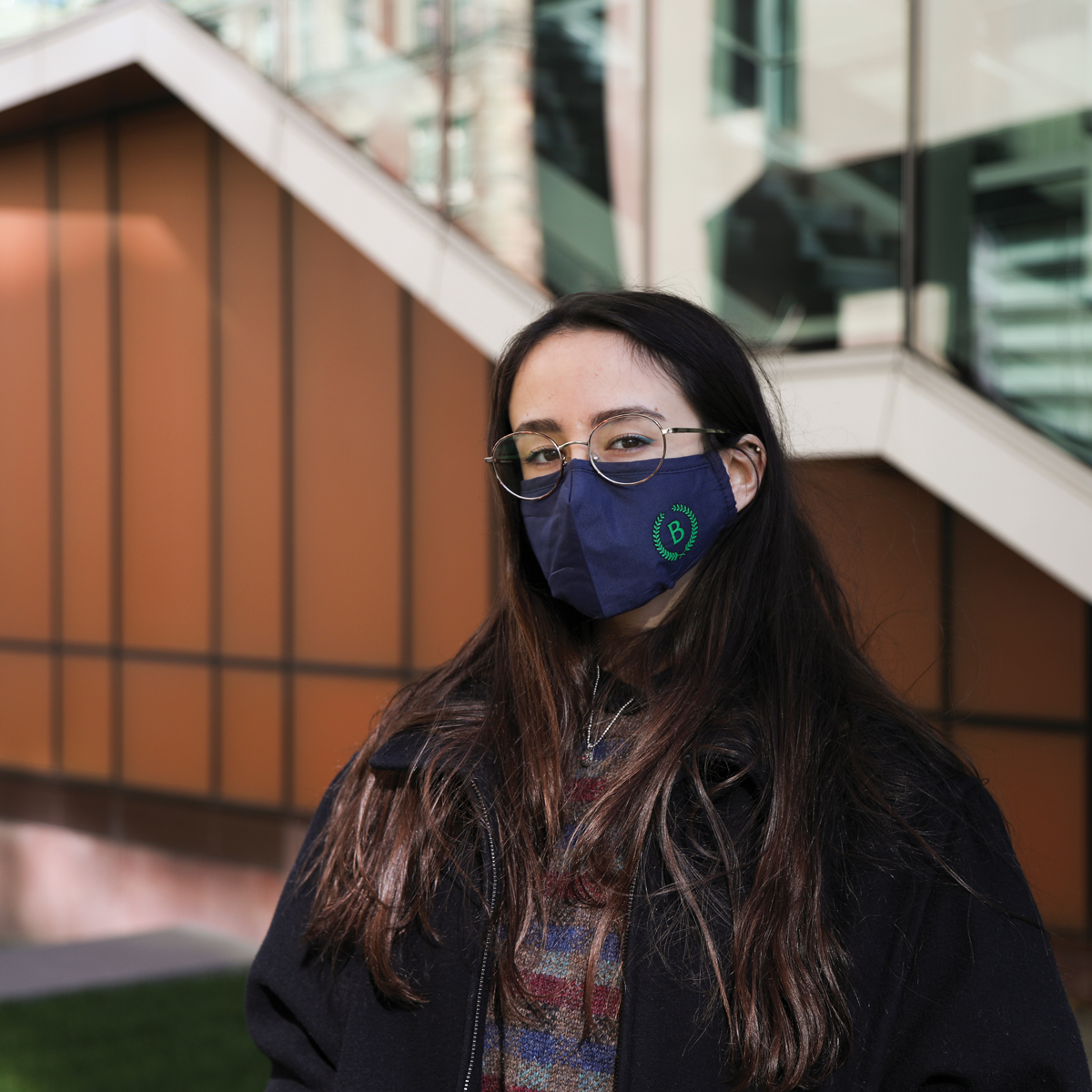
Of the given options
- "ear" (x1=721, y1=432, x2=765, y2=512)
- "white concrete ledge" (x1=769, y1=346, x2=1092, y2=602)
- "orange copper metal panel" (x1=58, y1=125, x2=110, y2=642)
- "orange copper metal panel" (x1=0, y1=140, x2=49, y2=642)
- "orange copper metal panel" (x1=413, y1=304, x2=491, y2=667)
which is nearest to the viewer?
"ear" (x1=721, y1=432, x2=765, y2=512)

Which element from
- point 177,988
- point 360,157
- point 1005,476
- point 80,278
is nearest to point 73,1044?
point 177,988

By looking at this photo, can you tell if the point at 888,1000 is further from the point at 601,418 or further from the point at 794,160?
the point at 794,160

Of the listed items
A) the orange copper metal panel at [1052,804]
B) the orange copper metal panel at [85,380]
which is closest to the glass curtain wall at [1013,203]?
the orange copper metal panel at [1052,804]

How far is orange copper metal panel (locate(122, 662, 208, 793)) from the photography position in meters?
10.8

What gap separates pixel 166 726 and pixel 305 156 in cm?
534

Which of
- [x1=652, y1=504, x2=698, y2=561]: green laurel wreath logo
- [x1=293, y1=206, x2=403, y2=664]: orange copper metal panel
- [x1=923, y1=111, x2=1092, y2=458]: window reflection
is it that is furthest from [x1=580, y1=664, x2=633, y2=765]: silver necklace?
[x1=293, y1=206, x2=403, y2=664]: orange copper metal panel

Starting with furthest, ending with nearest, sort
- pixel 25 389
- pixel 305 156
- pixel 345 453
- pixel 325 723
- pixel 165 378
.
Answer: pixel 25 389 → pixel 165 378 → pixel 325 723 → pixel 345 453 → pixel 305 156

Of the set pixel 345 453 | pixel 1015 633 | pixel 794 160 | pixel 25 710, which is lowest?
pixel 25 710

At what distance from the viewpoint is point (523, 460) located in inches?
75.0

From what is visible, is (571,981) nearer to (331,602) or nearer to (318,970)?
(318,970)

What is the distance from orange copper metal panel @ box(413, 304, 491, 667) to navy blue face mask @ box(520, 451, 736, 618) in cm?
716

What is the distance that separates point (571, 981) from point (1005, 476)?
14.5 ft

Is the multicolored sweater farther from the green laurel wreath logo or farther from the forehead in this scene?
the forehead

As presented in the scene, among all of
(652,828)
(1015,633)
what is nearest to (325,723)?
(1015,633)
